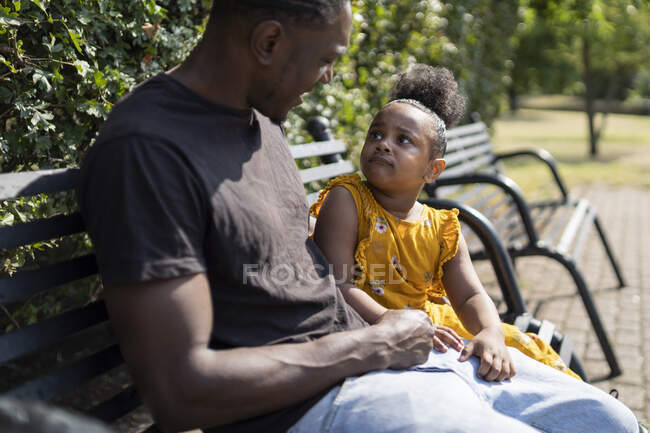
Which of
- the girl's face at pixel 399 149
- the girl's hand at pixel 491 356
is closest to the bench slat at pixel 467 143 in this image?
the girl's face at pixel 399 149

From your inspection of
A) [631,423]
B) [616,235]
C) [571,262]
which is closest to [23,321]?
[631,423]

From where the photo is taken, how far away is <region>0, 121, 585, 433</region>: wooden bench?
57.0 inches

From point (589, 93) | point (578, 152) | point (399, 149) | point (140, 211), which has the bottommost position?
point (578, 152)

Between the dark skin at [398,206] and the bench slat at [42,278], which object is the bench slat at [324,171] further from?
the bench slat at [42,278]

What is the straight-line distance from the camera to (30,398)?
1.42m

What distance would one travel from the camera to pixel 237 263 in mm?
1442

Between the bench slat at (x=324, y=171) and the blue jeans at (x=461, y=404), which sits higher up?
the bench slat at (x=324, y=171)

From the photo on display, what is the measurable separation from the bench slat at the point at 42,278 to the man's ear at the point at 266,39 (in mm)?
693

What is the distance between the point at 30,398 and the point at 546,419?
1329mm

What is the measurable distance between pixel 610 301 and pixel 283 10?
14.6 ft

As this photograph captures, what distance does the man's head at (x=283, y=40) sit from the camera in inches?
58.9


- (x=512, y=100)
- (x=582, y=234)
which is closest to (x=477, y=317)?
(x=582, y=234)

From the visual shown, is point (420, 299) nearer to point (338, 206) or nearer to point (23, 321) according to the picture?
point (338, 206)

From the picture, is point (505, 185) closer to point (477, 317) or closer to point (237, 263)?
point (477, 317)
